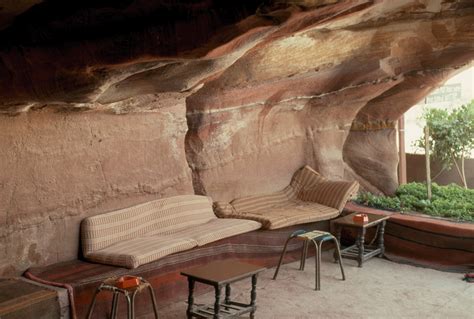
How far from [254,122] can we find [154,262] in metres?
3.07

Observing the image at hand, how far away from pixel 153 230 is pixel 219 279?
1.71 meters

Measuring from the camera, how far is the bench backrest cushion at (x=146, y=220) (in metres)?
5.57

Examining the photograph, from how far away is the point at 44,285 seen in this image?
185 inches

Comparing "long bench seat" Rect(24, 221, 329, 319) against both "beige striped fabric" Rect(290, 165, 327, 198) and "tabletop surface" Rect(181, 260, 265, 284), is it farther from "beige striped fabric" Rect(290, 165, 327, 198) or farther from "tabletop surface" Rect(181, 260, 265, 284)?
"beige striped fabric" Rect(290, 165, 327, 198)

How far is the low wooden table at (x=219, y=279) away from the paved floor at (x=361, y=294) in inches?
14.2

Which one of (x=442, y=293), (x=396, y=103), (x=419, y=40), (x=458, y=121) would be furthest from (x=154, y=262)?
(x=458, y=121)

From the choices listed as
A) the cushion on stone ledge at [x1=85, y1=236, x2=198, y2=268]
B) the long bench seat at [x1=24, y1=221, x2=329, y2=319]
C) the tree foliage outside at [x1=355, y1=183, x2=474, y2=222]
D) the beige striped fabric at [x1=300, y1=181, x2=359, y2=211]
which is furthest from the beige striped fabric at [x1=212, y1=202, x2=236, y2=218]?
the tree foliage outside at [x1=355, y1=183, x2=474, y2=222]

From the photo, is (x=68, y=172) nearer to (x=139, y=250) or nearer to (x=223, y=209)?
(x=139, y=250)

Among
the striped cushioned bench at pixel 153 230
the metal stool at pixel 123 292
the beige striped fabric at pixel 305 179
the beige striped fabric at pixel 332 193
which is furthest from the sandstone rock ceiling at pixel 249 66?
the metal stool at pixel 123 292

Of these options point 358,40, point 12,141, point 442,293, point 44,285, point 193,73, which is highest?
point 358,40

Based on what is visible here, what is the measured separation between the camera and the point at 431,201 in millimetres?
8156

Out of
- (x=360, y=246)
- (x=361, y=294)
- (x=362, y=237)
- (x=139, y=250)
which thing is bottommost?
(x=361, y=294)

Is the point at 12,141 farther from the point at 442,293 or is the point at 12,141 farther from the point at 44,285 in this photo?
the point at 442,293

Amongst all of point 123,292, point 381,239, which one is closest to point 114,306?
point 123,292
